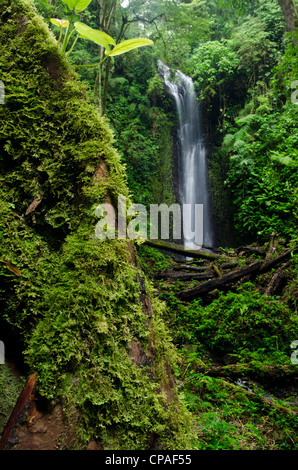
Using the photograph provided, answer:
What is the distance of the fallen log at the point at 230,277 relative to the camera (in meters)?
5.64

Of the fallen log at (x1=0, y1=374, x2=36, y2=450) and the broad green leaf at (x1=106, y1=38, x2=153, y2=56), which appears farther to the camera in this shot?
the broad green leaf at (x1=106, y1=38, x2=153, y2=56)

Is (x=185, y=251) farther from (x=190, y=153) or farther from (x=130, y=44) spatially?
(x=190, y=153)

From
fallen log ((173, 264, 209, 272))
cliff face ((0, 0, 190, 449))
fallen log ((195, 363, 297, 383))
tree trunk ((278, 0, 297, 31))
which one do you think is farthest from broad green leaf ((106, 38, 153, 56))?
tree trunk ((278, 0, 297, 31))

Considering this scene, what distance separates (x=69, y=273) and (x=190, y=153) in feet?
39.7

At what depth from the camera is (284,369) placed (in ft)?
11.5

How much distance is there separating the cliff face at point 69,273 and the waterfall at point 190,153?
10.0 metres

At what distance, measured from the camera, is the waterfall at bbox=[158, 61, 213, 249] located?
12.3 metres

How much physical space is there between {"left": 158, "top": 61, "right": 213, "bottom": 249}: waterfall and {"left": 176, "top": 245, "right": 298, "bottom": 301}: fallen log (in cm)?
569

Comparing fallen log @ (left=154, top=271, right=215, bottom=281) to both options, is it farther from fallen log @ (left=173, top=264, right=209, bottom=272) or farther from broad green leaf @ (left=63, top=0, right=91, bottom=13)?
broad green leaf @ (left=63, top=0, right=91, bottom=13)

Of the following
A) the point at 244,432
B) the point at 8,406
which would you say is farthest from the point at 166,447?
the point at 244,432

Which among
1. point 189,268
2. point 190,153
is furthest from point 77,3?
point 190,153

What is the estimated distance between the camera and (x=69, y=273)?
4.95 ft

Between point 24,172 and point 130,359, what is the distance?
119cm

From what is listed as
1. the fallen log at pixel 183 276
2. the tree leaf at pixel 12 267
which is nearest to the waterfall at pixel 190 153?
the fallen log at pixel 183 276
